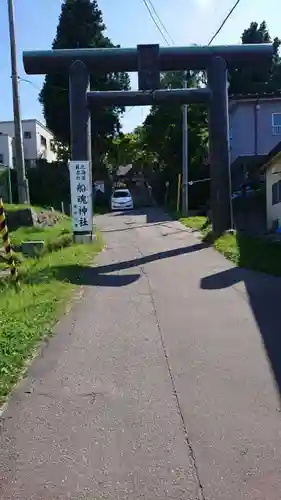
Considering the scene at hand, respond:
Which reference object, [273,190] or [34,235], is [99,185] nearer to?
[273,190]

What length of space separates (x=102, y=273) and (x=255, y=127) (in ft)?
74.6

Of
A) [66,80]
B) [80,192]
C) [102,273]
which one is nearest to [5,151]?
[66,80]

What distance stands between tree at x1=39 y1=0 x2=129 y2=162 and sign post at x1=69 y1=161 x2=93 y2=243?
23116 millimetres

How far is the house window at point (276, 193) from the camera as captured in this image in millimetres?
19422

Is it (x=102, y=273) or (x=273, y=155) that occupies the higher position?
(x=273, y=155)

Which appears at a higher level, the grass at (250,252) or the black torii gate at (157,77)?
the black torii gate at (157,77)

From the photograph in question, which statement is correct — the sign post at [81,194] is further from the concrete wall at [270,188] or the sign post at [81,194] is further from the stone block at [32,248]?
the concrete wall at [270,188]

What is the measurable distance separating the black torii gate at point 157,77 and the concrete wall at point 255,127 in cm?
1607

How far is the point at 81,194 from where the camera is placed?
1563 centimetres

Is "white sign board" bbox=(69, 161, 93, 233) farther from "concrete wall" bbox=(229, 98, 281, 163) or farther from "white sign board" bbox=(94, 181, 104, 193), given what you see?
"white sign board" bbox=(94, 181, 104, 193)

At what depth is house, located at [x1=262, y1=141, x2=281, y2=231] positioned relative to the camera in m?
19.0

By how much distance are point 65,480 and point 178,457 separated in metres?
0.75

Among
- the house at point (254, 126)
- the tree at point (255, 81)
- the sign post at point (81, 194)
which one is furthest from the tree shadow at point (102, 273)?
the tree at point (255, 81)

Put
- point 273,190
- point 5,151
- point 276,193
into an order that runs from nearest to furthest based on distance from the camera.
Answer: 1. point 276,193
2. point 273,190
3. point 5,151
